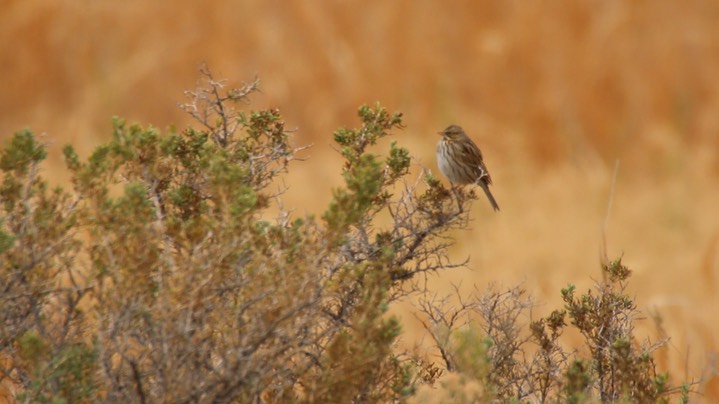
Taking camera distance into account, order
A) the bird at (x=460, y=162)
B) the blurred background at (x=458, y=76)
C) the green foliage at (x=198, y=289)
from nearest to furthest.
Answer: the green foliage at (x=198, y=289)
the bird at (x=460, y=162)
the blurred background at (x=458, y=76)

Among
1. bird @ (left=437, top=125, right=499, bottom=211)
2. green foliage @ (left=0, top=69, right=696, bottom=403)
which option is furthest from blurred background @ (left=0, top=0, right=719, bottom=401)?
green foliage @ (left=0, top=69, right=696, bottom=403)

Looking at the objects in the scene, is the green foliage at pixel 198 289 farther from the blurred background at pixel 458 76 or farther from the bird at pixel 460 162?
the blurred background at pixel 458 76

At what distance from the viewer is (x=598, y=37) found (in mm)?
13898

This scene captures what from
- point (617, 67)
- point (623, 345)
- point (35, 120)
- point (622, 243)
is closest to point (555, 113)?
point (617, 67)

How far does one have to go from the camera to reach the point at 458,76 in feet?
45.3

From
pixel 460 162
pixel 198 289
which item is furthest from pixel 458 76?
pixel 198 289

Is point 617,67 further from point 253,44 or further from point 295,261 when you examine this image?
point 295,261

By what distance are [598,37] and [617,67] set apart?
0.35 metres

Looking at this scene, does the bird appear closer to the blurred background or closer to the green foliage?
the green foliage

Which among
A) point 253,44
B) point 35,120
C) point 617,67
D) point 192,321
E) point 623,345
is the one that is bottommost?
point 192,321

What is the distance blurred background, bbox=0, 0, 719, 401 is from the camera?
1356 cm

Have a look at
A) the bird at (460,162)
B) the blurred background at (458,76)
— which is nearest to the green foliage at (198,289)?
the bird at (460,162)

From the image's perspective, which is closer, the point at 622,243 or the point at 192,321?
the point at 192,321

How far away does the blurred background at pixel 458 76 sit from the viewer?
13.6 meters
